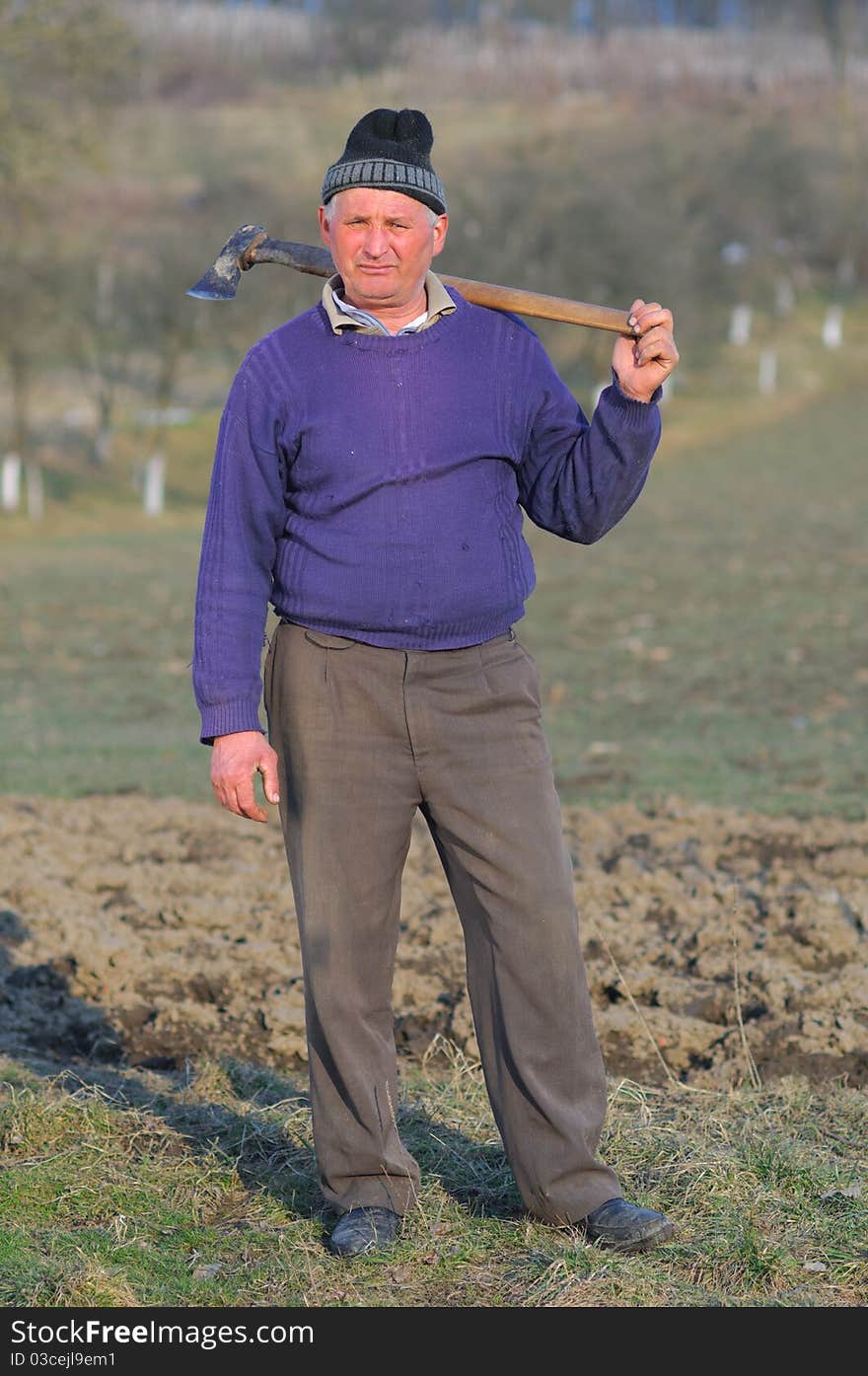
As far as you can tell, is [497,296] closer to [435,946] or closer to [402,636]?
[402,636]

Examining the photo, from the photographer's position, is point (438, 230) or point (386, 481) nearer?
point (386, 481)

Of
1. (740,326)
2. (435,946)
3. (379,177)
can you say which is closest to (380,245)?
(379,177)

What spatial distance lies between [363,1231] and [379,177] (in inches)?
90.9

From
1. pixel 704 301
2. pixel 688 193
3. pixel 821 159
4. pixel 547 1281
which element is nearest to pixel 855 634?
pixel 547 1281

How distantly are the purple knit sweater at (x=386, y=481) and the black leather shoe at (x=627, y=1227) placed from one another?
1.30m

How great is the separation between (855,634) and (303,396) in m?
12.3

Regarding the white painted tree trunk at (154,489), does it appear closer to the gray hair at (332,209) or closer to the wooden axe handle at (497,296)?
the wooden axe handle at (497,296)

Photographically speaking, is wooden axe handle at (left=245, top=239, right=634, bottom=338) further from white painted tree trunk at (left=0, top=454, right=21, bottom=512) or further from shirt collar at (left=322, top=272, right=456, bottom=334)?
white painted tree trunk at (left=0, top=454, right=21, bottom=512)

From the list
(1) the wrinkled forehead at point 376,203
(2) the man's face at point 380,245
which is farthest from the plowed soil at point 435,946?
(1) the wrinkled forehead at point 376,203

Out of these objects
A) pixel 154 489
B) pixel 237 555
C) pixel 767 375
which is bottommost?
pixel 237 555

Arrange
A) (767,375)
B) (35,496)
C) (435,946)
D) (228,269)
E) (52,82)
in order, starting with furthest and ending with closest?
(767,375), (35,496), (52,82), (435,946), (228,269)

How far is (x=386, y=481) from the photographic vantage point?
3.71 metres

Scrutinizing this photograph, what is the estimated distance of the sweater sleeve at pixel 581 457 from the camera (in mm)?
3719

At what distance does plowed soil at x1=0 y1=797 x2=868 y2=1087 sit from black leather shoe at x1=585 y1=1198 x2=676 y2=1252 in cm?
131
